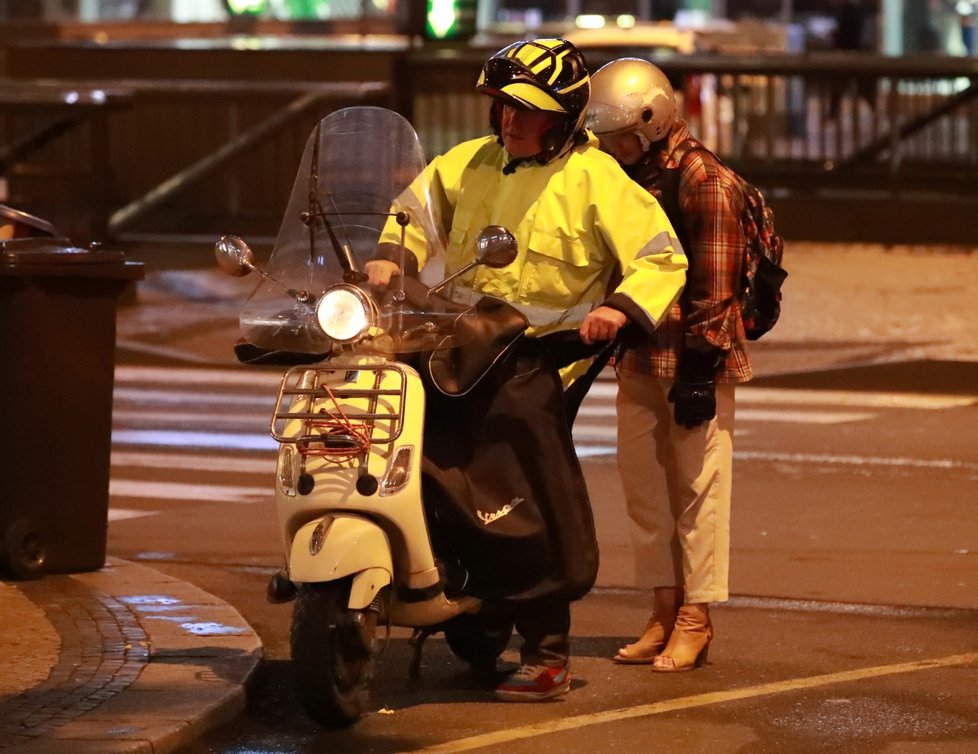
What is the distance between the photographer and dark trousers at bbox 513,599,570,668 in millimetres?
6133

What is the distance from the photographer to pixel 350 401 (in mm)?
5711

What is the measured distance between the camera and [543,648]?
20.1 feet

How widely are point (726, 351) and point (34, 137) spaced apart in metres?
11.6

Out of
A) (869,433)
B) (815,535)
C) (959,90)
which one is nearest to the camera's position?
(815,535)

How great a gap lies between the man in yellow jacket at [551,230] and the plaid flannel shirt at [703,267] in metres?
0.28

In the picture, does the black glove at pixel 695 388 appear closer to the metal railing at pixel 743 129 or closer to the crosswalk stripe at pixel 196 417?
the crosswalk stripe at pixel 196 417

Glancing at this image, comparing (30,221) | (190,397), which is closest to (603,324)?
(30,221)

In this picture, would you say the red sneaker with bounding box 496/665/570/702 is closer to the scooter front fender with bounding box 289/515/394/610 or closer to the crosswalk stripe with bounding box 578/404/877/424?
the scooter front fender with bounding box 289/515/394/610

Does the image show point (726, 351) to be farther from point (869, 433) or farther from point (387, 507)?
point (869, 433)

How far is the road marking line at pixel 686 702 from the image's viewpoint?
18.8 ft

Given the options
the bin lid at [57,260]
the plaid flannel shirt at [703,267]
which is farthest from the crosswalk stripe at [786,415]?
the plaid flannel shirt at [703,267]

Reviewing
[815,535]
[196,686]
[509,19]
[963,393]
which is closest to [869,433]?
[963,393]

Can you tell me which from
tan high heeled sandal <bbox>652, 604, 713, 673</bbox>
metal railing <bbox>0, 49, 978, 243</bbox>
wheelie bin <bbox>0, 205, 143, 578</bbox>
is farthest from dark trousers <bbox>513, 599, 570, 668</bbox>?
metal railing <bbox>0, 49, 978, 243</bbox>

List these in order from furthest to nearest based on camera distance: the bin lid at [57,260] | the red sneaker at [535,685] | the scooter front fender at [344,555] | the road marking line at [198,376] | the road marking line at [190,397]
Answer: the road marking line at [198,376] → the road marking line at [190,397] → the bin lid at [57,260] → the red sneaker at [535,685] → the scooter front fender at [344,555]
